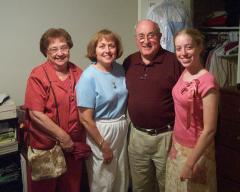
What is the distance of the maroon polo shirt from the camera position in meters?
1.79

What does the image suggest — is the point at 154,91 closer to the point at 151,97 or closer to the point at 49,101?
the point at 151,97

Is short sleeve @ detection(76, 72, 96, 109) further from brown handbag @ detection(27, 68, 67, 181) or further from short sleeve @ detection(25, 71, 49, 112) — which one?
brown handbag @ detection(27, 68, 67, 181)

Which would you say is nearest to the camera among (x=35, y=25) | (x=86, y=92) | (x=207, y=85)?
(x=207, y=85)

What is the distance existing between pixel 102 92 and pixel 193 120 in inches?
20.6

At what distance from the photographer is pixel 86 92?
1.77 m

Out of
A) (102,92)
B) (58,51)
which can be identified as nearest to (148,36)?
(102,92)

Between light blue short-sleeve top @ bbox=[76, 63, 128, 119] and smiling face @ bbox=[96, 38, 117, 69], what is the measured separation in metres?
0.07

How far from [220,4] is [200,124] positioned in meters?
2.00

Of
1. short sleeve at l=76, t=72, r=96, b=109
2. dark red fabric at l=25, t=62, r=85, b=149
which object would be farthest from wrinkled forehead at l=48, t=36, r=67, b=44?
short sleeve at l=76, t=72, r=96, b=109

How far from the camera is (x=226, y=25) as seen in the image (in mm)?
2859

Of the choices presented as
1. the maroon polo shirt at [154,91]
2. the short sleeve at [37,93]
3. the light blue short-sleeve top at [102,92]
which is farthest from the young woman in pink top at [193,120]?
the short sleeve at [37,93]

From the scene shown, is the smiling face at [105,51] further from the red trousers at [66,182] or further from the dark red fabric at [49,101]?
the red trousers at [66,182]

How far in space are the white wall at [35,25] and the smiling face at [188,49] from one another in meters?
1.15

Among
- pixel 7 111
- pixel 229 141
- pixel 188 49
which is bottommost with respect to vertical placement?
pixel 229 141
